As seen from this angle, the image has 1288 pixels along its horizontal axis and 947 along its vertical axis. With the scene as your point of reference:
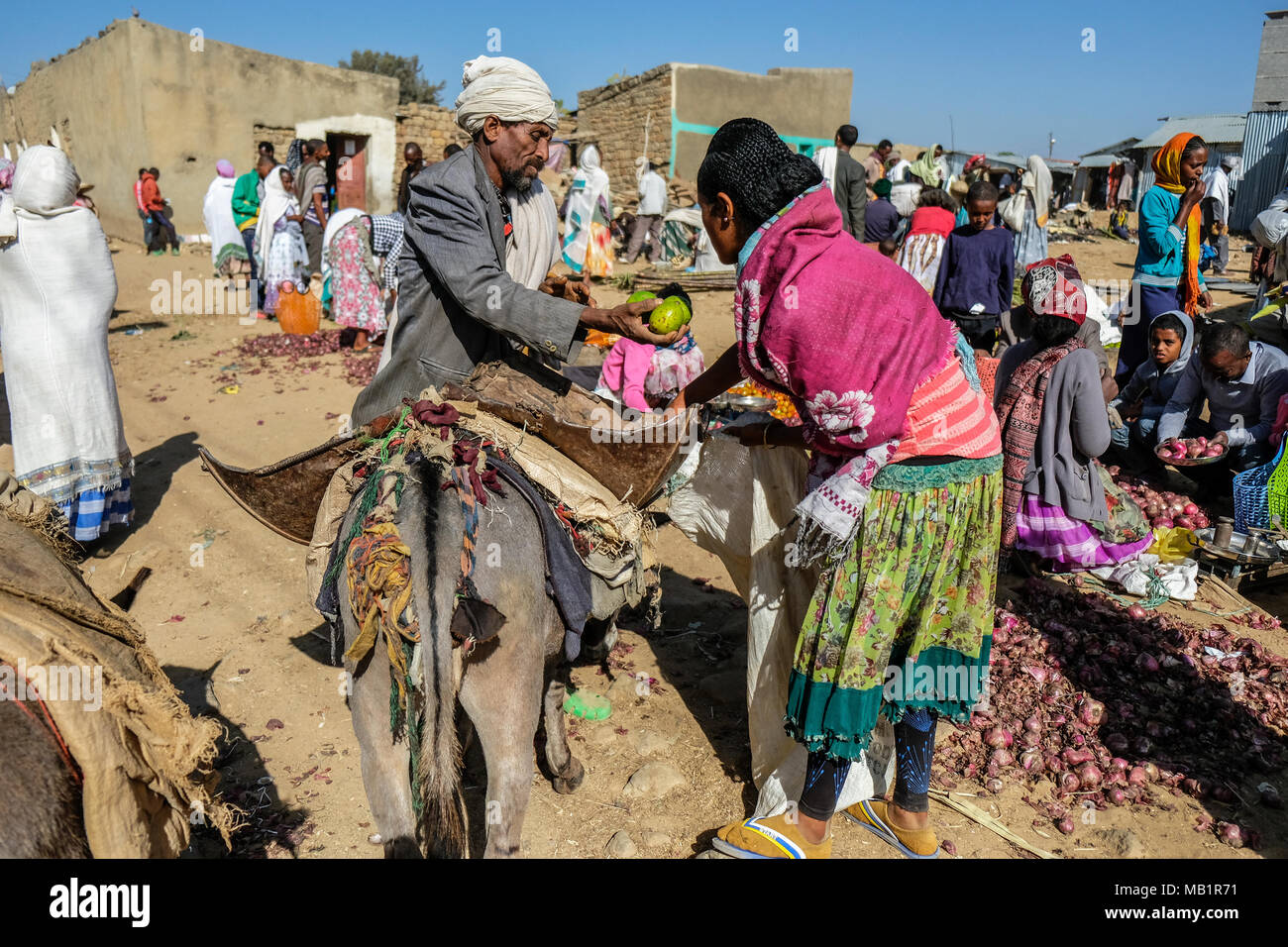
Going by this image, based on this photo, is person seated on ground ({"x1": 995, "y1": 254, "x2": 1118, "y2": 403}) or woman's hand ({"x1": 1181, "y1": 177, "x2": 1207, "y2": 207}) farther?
woman's hand ({"x1": 1181, "y1": 177, "x2": 1207, "y2": 207})

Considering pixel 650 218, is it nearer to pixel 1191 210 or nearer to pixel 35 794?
pixel 1191 210

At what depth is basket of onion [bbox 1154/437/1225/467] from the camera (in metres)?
5.98

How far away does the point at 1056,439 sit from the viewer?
16.2 feet

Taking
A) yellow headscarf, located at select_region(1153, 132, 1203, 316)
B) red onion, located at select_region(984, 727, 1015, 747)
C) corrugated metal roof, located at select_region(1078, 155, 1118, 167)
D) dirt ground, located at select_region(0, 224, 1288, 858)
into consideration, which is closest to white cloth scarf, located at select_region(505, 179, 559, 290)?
dirt ground, located at select_region(0, 224, 1288, 858)

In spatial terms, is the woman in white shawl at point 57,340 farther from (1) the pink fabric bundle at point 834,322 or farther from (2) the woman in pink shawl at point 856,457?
(1) the pink fabric bundle at point 834,322

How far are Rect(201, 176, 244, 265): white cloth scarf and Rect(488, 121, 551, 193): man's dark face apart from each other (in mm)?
12173

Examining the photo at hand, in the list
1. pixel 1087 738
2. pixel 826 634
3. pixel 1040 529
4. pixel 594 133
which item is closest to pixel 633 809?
pixel 826 634

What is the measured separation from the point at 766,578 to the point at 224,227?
13.6 meters

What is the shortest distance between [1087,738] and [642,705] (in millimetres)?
2033

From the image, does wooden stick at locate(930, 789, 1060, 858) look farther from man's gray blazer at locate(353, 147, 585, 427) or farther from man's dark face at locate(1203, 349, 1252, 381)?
man's dark face at locate(1203, 349, 1252, 381)

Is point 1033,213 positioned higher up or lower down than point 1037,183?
lower down

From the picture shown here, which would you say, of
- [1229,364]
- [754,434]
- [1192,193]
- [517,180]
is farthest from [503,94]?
[1192,193]

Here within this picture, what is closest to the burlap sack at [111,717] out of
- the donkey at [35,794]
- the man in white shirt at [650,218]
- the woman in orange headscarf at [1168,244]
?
the donkey at [35,794]

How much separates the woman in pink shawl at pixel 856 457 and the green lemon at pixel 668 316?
22cm
